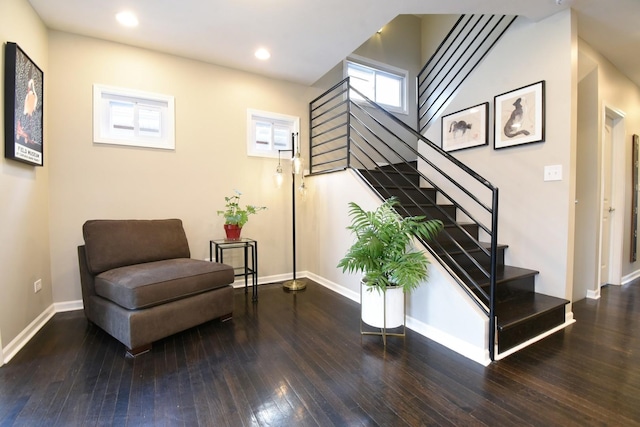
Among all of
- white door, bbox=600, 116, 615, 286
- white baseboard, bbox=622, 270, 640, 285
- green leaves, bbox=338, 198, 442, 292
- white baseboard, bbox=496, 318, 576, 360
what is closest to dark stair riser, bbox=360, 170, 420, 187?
green leaves, bbox=338, 198, 442, 292

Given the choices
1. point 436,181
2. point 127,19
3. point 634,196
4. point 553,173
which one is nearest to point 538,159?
point 553,173

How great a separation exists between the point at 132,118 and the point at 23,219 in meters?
1.44

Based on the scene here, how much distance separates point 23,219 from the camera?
2229 millimetres

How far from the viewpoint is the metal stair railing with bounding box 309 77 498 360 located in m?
2.03

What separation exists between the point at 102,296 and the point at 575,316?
4.17 metres

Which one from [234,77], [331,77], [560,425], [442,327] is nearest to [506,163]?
[442,327]

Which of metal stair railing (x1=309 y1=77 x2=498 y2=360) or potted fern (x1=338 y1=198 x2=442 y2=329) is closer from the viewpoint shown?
metal stair railing (x1=309 y1=77 x2=498 y2=360)

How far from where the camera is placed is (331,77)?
425 cm

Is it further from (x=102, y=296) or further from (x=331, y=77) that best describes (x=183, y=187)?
(x=331, y=77)

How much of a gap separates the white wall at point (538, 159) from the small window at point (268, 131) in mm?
2390

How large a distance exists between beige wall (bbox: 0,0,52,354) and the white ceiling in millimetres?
318

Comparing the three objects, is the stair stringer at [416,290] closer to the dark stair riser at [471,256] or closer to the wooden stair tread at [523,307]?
the wooden stair tread at [523,307]

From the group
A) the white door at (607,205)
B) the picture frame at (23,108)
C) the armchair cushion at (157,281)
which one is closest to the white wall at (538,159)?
the white door at (607,205)

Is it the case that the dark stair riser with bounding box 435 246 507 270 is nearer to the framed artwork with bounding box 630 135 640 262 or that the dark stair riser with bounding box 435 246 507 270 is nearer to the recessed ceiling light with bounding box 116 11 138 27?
the framed artwork with bounding box 630 135 640 262
